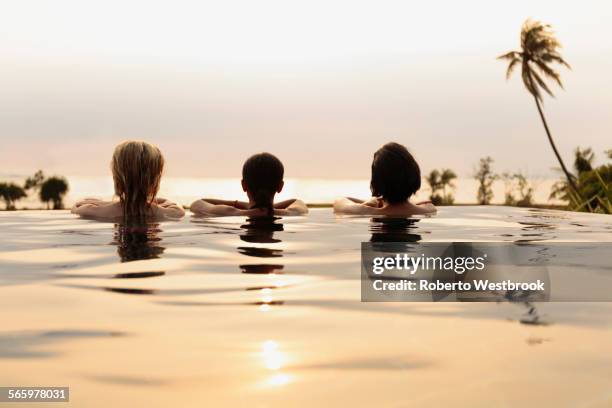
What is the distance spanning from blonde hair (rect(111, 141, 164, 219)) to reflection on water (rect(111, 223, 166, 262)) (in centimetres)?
33

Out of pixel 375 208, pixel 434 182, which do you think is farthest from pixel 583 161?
pixel 375 208

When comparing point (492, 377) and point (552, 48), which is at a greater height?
point (552, 48)

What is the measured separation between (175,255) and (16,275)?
1138 millimetres

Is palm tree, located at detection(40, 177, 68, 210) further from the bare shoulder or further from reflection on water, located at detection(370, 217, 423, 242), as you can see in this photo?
reflection on water, located at detection(370, 217, 423, 242)

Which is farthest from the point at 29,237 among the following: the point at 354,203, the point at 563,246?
the point at 563,246

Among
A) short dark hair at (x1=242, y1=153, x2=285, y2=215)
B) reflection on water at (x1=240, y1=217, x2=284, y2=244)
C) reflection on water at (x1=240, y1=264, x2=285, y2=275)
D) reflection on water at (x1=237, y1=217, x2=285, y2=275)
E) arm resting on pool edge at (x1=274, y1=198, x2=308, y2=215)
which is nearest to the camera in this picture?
reflection on water at (x1=240, y1=264, x2=285, y2=275)

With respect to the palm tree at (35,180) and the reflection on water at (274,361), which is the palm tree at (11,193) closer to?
the palm tree at (35,180)

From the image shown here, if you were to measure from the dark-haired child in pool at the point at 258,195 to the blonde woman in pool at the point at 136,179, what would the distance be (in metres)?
1.05

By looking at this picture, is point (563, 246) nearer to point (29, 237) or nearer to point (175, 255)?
point (175, 255)

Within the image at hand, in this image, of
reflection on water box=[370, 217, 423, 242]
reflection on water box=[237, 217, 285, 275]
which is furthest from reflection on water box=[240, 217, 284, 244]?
reflection on water box=[370, 217, 423, 242]

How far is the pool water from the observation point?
181cm

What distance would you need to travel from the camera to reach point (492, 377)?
192 centimetres

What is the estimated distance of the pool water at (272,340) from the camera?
5.94ft

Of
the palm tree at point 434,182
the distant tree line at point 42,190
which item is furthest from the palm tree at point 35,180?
the palm tree at point 434,182
